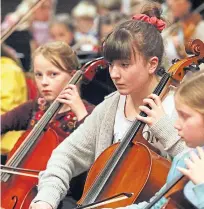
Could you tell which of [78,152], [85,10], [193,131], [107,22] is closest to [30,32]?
[85,10]

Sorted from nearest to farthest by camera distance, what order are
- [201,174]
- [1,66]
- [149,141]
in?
1. [201,174]
2. [149,141]
3. [1,66]

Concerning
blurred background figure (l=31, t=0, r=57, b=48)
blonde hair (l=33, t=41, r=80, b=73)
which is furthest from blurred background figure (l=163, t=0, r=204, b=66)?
blurred background figure (l=31, t=0, r=57, b=48)

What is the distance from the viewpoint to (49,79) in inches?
106

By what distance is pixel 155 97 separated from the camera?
2043 millimetres

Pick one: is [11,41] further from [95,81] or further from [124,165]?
[124,165]

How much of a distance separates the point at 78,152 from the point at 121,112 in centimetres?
20

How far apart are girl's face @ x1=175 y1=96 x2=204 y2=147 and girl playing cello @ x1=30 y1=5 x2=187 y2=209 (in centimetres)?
23

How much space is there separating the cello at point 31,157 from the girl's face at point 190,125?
2.37ft

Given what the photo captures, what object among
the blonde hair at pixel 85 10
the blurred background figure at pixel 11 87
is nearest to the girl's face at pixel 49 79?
the blurred background figure at pixel 11 87

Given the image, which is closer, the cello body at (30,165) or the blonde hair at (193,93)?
the blonde hair at (193,93)

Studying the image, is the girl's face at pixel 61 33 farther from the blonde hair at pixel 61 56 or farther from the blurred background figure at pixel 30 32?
the blonde hair at pixel 61 56

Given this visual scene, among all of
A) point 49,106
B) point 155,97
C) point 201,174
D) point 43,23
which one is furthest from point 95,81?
point 43,23

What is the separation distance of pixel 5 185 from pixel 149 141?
64cm

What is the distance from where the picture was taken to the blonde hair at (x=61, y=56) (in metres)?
2.70
